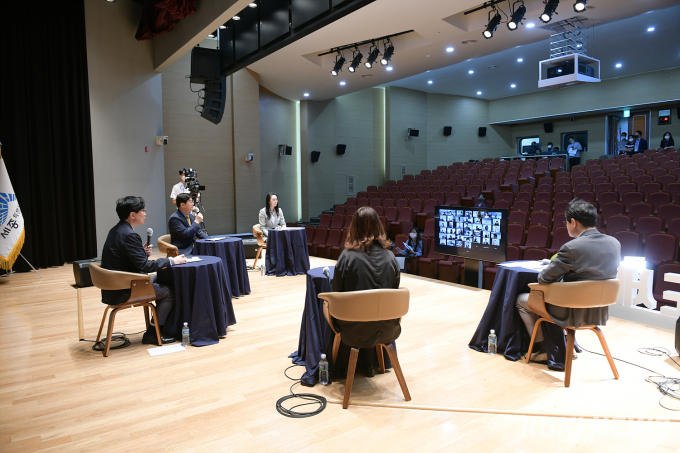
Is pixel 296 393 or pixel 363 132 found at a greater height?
pixel 363 132

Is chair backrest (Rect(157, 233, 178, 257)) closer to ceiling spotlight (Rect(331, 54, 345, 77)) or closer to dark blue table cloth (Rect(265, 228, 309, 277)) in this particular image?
dark blue table cloth (Rect(265, 228, 309, 277))

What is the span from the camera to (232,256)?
5.26 m

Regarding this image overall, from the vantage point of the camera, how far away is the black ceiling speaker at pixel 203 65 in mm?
7656

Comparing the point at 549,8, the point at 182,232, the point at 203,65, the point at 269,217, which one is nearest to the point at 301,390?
the point at 182,232

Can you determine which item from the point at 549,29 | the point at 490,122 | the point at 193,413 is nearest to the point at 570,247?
the point at 193,413

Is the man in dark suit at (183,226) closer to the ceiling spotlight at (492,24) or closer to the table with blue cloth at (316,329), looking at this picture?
the table with blue cloth at (316,329)

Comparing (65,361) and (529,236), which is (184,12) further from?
(529,236)

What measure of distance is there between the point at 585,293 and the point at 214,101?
267 inches

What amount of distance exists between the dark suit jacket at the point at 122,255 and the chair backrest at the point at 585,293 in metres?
3.03

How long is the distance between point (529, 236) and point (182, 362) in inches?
200

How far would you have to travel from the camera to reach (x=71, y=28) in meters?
7.67

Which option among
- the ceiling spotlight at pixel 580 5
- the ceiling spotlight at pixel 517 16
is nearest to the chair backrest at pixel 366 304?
the ceiling spotlight at pixel 580 5

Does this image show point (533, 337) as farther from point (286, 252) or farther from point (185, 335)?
point (286, 252)

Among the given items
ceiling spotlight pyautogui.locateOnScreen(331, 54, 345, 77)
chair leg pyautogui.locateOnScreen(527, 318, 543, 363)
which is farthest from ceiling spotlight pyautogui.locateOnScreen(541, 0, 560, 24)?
chair leg pyautogui.locateOnScreen(527, 318, 543, 363)
